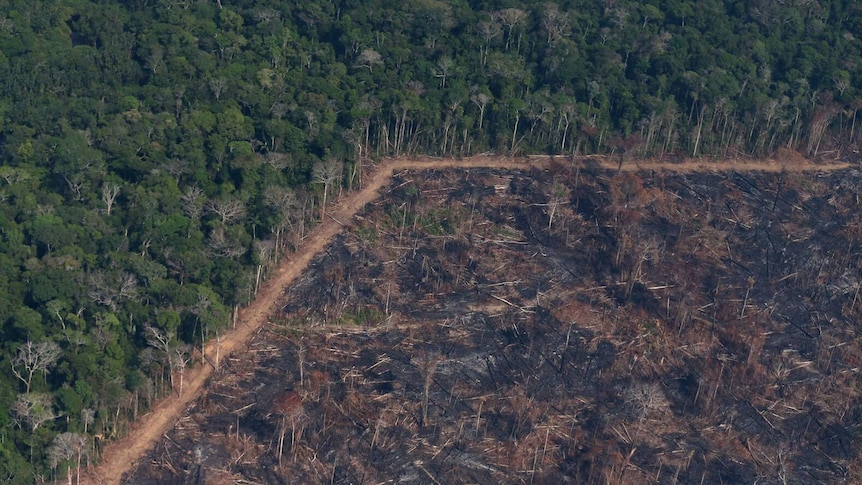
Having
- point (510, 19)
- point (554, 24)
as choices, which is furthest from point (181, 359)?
point (554, 24)

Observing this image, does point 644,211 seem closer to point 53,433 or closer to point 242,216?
point 242,216

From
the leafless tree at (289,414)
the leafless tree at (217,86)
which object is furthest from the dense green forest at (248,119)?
the leafless tree at (289,414)

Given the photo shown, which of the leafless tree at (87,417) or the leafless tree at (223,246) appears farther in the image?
the leafless tree at (223,246)

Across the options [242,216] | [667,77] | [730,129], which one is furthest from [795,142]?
[242,216]

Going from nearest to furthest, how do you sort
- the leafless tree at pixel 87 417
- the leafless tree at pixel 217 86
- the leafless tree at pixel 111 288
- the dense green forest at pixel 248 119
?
the leafless tree at pixel 87 417
the dense green forest at pixel 248 119
the leafless tree at pixel 111 288
the leafless tree at pixel 217 86

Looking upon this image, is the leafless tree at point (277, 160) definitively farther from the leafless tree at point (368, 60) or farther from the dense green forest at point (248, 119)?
the leafless tree at point (368, 60)

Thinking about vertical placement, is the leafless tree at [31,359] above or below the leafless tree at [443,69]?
below

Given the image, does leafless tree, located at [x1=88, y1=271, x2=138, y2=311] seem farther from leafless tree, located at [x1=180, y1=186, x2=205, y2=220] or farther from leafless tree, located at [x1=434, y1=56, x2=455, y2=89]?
leafless tree, located at [x1=434, y1=56, x2=455, y2=89]
